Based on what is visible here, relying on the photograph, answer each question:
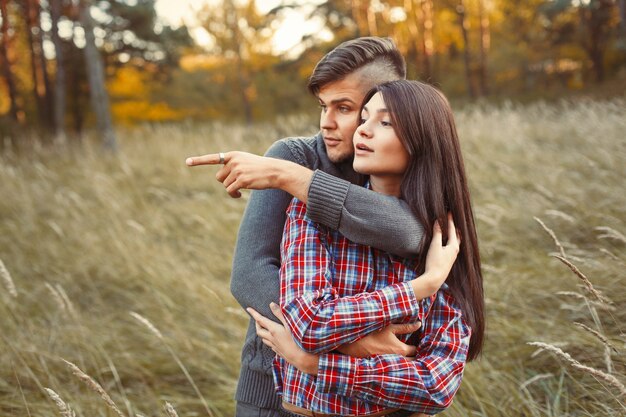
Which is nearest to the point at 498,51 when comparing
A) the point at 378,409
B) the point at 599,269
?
the point at 599,269

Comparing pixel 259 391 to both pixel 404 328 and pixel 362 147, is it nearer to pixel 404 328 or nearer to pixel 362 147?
pixel 404 328

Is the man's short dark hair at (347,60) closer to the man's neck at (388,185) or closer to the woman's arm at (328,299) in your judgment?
the man's neck at (388,185)

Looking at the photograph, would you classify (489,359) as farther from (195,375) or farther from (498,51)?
(498,51)

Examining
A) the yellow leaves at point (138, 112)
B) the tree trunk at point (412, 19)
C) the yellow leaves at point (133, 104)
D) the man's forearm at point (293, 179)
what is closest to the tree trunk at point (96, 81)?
the man's forearm at point (293, 179)

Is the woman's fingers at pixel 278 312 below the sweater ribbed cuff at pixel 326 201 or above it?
below

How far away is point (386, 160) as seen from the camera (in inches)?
61.9

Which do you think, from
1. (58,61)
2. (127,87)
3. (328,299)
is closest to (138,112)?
(127,87)

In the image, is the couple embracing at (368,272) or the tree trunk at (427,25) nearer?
the couple embracing at (368,272)

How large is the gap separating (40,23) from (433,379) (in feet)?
49.1

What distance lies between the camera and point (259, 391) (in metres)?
1.74

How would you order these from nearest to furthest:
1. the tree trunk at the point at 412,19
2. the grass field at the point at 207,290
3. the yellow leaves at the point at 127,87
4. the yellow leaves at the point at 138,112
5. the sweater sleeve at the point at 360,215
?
the sweater sleeve at the point at 360,215
the grass field at the point at 207,290
the tree trunk at the point at 412,19
the yellow leaves at the point at 138,112
the yellow leaves at the point at 127,87

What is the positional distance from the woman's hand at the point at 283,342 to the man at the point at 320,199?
5cm

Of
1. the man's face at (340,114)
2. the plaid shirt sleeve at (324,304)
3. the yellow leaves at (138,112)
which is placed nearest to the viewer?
the plaid shirt sleeve at (324,304)

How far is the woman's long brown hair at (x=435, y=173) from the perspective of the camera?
1534mm
